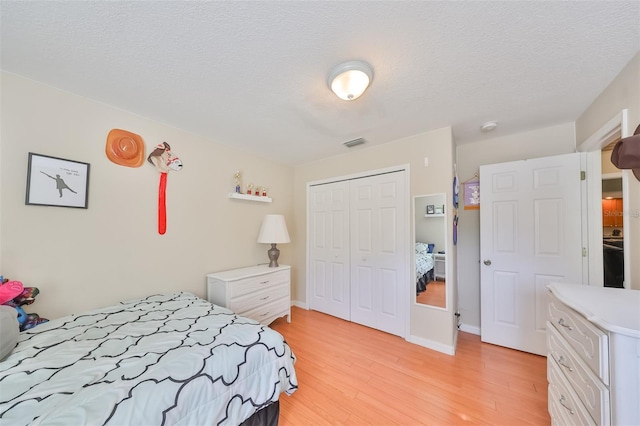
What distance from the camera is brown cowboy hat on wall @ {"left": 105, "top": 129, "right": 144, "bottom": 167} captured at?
1.88 metres

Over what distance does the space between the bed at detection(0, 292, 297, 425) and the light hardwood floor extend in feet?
1.27

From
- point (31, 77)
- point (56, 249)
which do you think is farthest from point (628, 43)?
point (56, 249)

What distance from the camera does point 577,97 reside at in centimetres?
173

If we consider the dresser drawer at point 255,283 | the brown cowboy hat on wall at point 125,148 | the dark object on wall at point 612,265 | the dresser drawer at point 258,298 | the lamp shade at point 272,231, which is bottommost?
the dresser drawer at point 258,298

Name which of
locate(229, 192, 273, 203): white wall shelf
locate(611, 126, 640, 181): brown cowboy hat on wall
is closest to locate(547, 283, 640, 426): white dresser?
locate(611, 126, 640, 181): brown cowboy hat on wall

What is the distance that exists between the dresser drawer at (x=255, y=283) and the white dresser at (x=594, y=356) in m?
2.48

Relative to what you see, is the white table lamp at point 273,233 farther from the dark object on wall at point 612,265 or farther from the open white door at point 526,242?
the dark object on wall at point 612,265

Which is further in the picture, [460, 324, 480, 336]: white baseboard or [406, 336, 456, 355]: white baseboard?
[460, 324, 480, 336]: white baseboard

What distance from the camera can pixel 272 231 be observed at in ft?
9.51

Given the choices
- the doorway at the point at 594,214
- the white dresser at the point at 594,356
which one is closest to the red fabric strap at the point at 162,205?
the white dresser at the point at 594,356

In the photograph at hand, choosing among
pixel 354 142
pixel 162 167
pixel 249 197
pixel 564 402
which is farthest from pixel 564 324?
pixel 162 167

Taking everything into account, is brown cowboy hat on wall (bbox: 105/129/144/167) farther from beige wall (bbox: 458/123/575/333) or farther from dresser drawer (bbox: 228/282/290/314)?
beige wall (bbox: 458/123/575/333)

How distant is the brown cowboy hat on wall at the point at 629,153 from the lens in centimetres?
116

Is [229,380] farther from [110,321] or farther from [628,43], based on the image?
[628,43]
